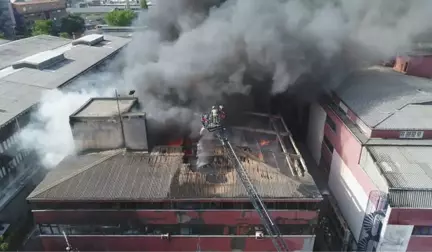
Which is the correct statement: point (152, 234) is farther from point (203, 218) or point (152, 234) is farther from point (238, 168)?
point (238, 168)

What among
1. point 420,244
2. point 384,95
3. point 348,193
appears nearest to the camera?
point 420,244

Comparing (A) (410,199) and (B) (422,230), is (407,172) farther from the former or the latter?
(B) (422,230)

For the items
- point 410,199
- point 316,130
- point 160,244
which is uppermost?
point 410,199

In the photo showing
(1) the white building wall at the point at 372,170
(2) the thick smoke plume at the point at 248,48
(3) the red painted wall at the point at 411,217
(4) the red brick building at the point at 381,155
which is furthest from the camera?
(2) the thick smoke plume at the point at 248,48

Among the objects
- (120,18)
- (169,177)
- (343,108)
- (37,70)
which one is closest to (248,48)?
(343,108)

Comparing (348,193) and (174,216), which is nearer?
(174,216)

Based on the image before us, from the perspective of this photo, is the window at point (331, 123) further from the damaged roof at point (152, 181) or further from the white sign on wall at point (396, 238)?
the white sign on wall at point (396, 238)

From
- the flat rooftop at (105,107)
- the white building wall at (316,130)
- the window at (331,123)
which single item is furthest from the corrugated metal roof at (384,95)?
the flat rooftop at (105,107)

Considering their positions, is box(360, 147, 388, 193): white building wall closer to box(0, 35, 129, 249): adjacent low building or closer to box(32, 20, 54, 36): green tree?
box(0, 35, 129, 249): adjacent low building

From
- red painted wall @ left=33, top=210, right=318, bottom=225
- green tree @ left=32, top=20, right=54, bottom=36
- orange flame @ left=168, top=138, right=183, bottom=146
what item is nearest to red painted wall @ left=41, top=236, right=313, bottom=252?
red painted wall @ left=33, top=210, right=318, bottom=225
